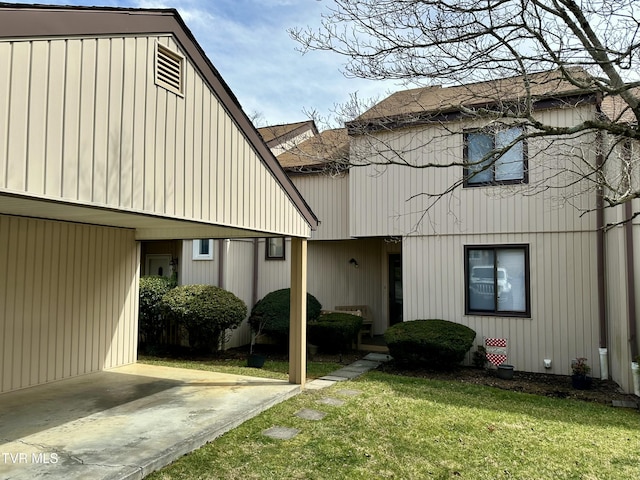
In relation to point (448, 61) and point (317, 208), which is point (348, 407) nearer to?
point (448, 61)

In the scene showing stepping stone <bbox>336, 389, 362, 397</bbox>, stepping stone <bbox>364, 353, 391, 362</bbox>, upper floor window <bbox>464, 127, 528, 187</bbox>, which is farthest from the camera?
stepping stone <bbox>364, 353, 391, 362</bbox>

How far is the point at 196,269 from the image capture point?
38.5 feet

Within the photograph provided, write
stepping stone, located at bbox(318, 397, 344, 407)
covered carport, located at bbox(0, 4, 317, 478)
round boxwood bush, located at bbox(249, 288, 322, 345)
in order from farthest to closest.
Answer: round boxwood bush, located at bbox(249, 288, 322, 345) → stepping stone, located at bbox(318, 397, 344, 407) → covered carport, located at bbox(0, 4, 317, 478)

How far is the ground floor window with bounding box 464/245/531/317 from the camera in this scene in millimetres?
9156

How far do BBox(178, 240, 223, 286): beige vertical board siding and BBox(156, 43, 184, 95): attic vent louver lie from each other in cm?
686

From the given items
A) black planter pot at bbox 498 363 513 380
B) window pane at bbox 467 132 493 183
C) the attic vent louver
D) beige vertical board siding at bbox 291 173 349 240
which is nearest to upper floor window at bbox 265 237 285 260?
beige vertical board siding at bbox 291 173 349 240

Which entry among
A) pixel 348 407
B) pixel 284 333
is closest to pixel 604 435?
pixel 348 407

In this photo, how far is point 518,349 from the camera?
9.01 metres

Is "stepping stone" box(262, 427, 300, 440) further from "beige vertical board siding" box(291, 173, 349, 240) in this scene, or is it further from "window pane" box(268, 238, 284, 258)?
"window pane" box(268, 238, 284, 258)

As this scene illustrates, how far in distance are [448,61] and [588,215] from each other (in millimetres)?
5400

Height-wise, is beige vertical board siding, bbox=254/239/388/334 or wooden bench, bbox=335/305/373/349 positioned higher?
beige vertical board siding, bbox=254/239/388/334

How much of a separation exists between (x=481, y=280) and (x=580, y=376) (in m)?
2.52

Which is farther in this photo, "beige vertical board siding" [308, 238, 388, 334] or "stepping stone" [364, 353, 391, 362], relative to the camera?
"beige vertical board siding" [308, 238, 388, 334]

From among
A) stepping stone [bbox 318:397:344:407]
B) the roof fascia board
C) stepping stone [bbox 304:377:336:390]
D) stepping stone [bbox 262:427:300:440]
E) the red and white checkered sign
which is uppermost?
the roof fascia board
